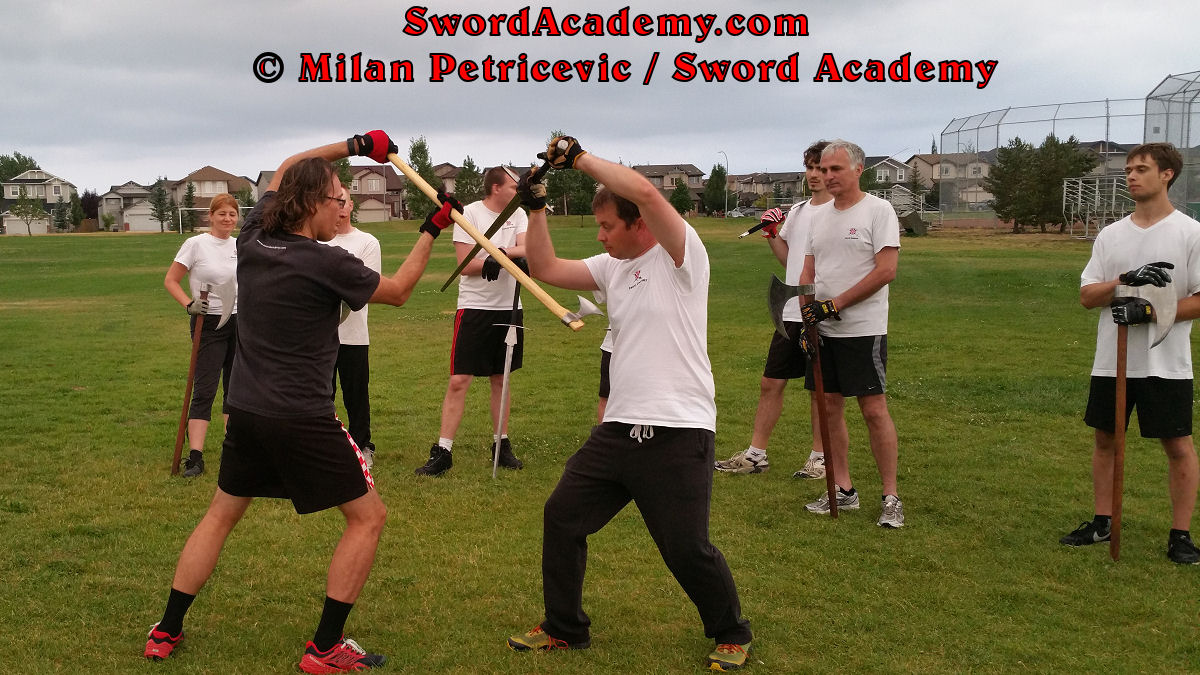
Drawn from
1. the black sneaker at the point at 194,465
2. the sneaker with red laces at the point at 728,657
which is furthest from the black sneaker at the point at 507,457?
the sneaker with red laces at the point at 728,657

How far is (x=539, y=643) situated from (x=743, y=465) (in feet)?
11.9

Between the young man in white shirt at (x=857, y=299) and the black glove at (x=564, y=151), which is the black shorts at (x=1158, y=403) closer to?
the young man in white shirt at (x=857, y=299)

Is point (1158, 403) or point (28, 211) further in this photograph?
point (28, 211)

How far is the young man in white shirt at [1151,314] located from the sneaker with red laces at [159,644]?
16.2 ft

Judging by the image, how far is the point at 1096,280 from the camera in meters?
6.10

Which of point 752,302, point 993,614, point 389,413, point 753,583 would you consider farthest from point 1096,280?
point 752,302

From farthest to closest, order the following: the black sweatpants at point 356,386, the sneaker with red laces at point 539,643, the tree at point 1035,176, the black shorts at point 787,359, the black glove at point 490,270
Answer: the tree at point 1035,176
the black sweatpants at point 356,386
the black shorts at point 787,359
the black glove at point 490,270
the sneaker with red laces at point 539,643

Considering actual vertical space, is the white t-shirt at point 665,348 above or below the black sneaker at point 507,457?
above

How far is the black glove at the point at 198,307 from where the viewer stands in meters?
7.62

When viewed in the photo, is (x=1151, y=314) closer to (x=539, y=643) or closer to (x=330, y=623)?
(x=539, y=643)

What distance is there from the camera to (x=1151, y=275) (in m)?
5.57

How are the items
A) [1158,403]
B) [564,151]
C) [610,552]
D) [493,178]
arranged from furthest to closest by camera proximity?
[493,178] < [610,552] < [1158,403] < [564,151]

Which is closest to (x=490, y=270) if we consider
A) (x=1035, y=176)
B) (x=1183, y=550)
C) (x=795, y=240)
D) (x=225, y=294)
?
(x=225, y=294)

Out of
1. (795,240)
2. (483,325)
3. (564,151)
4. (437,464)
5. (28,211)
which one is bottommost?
(437,464)
